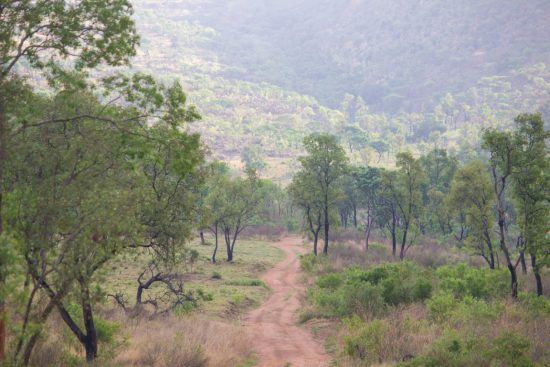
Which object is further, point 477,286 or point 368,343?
point 477,286

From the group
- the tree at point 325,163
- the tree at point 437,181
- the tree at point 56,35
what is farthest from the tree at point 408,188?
the tree at point 56,35

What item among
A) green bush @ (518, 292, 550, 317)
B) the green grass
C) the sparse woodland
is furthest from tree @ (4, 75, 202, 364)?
green bush @ (518, 292, 550, 317)

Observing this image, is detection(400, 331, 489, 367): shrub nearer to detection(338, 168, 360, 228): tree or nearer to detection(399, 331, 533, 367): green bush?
detection(399, 331, 533, 367): green bush

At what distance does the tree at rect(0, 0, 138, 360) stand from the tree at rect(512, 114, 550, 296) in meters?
17.2

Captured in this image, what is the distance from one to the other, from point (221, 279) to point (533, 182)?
21.9 meters

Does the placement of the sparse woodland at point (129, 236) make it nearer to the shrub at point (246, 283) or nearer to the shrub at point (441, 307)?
the shrub at point (441, 307)

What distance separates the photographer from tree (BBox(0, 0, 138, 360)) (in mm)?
9664

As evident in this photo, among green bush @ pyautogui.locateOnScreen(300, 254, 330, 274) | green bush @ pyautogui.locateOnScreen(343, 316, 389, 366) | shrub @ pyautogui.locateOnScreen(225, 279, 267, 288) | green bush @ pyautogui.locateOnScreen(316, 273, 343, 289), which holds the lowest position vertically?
shrub @ pyautogui.locateOnScreen(225, 279, 267, 288)

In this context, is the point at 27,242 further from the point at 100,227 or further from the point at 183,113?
the point at 183,113

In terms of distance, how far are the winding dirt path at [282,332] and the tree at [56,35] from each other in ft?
31.5

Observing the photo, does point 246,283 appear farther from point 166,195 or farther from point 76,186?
point 76,186

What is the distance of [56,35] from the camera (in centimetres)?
1016

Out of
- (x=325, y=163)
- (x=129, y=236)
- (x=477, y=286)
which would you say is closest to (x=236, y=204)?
(x=325, y=163)

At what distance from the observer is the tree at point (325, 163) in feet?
146
